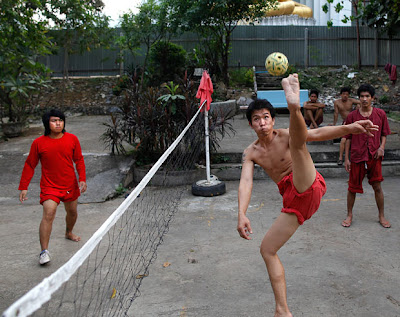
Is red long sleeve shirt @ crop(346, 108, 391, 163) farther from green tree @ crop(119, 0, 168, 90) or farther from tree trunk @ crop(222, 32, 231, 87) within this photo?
tree trunk @ crop(222, 32, 231, 87)

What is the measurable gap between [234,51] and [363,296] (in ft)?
54.8

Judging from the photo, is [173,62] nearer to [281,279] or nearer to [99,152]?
[99,152]

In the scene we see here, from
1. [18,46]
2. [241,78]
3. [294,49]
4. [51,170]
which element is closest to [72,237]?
[51,170]

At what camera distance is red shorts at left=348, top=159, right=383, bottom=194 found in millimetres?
5668

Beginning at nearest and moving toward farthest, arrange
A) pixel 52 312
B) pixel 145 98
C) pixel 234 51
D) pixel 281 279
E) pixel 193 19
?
Answer: pixel 281 279 → pixel 52 312 → pixel 145 98 → pixel 193 19 → pixel 234 51

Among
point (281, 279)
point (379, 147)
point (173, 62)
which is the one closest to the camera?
point (281, 279)

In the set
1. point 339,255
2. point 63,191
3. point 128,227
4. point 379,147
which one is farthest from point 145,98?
point 339,255

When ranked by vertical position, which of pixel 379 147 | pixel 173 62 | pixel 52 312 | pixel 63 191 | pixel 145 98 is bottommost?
pixel 52 312

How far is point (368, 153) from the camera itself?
569 centimetres

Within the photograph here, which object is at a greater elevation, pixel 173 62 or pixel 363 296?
pixel 173 62

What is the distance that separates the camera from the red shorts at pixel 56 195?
4.88m

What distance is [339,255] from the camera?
4.75m

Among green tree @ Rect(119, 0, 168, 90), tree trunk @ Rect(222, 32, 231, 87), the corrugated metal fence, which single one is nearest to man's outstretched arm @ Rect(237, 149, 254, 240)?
green tree @ Rect(119, 0, 168, 90)

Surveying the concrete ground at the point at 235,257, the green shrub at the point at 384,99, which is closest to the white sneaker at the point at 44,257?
the concrete ground at the point at 235,257
